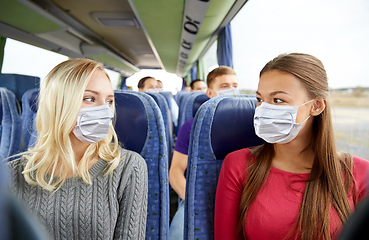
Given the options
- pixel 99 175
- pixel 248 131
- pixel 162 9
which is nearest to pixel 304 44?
pixel 248 131

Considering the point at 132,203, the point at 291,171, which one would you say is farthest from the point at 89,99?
the point at 291,171

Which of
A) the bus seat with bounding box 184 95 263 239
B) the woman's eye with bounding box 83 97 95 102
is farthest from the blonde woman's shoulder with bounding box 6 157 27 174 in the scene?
the bus seat with bounding box 184 95 263 239

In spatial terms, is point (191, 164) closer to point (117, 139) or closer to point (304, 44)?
point (117, 139)

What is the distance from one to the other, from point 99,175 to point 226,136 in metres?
0.63

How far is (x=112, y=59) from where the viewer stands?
11297 mm

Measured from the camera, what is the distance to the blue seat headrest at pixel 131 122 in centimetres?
121

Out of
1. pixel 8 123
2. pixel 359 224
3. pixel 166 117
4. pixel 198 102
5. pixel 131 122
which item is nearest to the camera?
pixel 359 224

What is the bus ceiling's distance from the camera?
4480 mm

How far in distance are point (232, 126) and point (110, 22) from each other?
24.5 feet

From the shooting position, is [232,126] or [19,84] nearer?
[232,126]

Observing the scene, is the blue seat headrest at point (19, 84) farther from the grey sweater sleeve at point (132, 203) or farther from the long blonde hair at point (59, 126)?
the grey sweater sleeve at point (132, 203)

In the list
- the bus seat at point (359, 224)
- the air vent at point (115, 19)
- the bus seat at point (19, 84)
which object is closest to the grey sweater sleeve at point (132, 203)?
the bus seat at point (359, 224)

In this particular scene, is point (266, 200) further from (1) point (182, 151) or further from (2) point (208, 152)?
(1) point (182, 151)

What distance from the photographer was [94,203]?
960 millimetres
